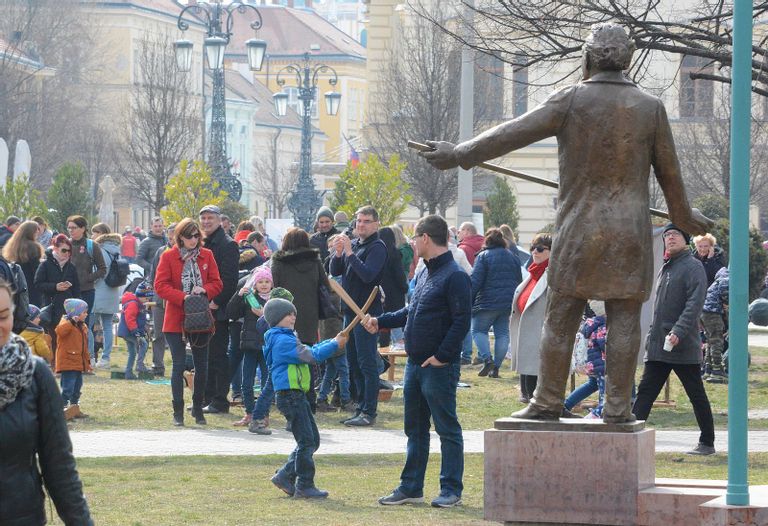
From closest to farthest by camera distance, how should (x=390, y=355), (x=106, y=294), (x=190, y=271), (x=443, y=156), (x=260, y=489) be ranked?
(x=443, y=156) → (x=260, y=489) → (x=190, y=271) → (x=390, y=355) → (x=106, y=294)

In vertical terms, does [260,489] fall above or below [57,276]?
below

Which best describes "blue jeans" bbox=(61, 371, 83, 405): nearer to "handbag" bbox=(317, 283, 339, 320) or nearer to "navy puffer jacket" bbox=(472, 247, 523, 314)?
"handbag" bbox=(317, 283, 339, 320)

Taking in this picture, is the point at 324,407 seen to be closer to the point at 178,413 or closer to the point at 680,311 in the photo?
the point at 178,413

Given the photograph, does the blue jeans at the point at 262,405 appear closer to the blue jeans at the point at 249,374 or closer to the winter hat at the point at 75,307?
the blue jeans at the point at 249,374

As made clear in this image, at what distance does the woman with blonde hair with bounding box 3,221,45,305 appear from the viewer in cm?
1791

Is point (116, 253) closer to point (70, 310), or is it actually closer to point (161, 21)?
point (70, 310)

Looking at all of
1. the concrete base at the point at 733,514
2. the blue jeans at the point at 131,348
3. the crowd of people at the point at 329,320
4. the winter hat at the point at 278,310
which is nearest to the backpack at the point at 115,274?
the crowd of people at the point at 329,320

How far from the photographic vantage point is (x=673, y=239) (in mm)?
12305

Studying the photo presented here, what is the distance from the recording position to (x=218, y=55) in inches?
1199

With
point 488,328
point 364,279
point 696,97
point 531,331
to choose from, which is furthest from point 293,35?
point 364,279

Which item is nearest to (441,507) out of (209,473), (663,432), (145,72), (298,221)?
(209,473)

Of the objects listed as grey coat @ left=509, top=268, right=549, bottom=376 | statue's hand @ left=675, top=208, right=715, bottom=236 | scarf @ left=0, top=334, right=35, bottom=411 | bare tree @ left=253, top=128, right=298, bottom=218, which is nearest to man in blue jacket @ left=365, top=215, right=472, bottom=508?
statue's hand @ left=675, top=208, right=715, bottom=236

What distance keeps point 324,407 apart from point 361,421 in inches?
46.8

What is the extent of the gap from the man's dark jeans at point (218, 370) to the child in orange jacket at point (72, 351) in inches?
43.8
